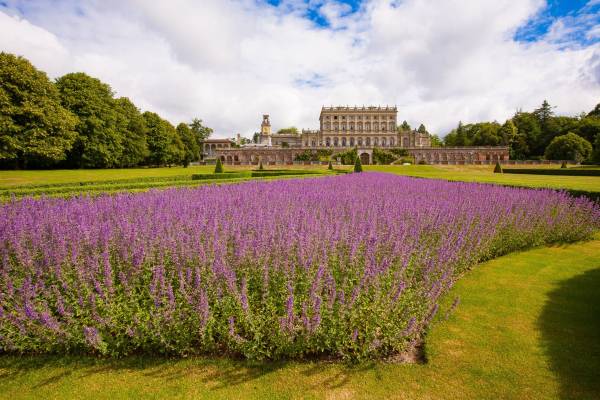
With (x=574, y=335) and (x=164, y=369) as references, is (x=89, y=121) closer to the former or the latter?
(x=164, y=369)

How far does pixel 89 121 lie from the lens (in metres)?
32.4

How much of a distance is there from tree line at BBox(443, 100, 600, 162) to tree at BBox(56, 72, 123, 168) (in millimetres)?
73602

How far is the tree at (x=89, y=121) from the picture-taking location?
32312 mm

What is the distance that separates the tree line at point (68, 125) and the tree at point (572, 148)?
69492mm

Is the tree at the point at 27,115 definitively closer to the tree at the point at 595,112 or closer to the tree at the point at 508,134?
the tree at the point at 508,134

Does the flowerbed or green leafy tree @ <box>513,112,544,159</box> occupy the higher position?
green leafy tree @ <box>513,112,544,159</box>

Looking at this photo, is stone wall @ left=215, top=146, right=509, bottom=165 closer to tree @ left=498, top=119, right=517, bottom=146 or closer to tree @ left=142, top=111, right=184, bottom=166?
tree @ left=498, top=119, right=517, bottom=146

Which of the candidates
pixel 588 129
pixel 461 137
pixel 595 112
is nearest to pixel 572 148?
pixel 588 129

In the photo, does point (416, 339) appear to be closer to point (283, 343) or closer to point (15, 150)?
point (283, 343)

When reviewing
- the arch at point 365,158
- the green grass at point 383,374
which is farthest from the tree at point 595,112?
the green grass at point 383,374

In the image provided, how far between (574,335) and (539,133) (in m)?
89.2

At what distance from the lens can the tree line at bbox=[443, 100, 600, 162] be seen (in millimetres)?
59888

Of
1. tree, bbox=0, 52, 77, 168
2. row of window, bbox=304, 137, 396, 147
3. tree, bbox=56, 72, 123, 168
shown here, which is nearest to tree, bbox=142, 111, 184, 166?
tree, bbox=56, 72, 123, 168

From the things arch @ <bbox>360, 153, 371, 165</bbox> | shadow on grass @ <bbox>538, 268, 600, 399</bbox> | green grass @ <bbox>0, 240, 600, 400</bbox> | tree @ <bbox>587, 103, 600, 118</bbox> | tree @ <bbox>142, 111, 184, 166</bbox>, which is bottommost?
shadow on grass @ <bbox>538, 268, 600, 399</bbox>
